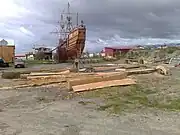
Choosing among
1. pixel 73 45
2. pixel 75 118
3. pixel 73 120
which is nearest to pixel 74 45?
pixel 73 45

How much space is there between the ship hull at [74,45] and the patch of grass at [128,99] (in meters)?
31.8

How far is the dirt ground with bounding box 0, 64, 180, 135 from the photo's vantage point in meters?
8.43

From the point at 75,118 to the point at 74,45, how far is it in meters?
40.7

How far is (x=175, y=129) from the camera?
855cm

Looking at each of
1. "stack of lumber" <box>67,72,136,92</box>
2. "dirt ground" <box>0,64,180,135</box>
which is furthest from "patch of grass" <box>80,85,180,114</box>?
"stack of lumber" <box>67,72,136,92</box>

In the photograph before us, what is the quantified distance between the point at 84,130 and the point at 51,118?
73.2 inches

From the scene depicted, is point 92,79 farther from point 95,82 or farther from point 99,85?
point 99,85

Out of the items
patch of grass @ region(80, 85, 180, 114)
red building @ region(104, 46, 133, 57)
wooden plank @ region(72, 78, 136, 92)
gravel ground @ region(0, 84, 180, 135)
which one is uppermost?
red building @ region(104, 46, 133, 57)

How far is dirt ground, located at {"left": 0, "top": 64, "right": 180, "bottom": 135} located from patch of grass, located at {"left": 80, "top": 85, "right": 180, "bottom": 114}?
28 cm

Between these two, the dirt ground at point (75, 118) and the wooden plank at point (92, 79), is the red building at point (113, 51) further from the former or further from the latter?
the dirt ground at point (75, 118)

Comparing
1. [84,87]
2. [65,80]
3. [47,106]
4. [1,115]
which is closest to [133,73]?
[65,80]

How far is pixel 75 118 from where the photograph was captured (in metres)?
10.0

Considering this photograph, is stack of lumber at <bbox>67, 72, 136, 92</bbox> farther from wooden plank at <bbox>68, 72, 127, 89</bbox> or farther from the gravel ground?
the gravel ground

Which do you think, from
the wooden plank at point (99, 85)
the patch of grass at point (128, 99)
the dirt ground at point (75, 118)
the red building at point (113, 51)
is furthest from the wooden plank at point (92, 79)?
the red building at point (113, 51)
